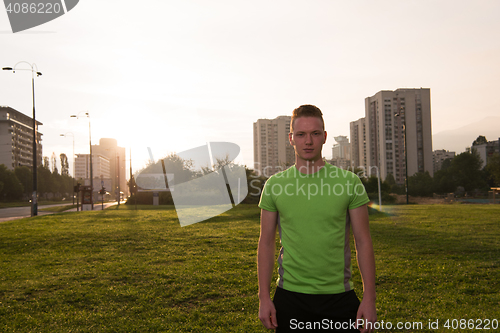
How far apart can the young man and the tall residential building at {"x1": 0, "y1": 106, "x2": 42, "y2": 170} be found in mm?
114094

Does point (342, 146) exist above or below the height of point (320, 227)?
above

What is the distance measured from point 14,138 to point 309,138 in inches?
4960

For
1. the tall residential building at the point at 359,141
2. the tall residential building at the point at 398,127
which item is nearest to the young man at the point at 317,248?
the tall residential building at the point at 398,127

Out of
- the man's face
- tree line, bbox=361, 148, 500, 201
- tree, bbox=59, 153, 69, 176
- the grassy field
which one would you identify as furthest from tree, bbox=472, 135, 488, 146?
the man's face

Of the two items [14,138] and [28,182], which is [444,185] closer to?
[28,182]

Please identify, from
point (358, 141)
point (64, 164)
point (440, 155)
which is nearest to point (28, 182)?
point (64, 164)

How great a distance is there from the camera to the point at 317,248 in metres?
2.29

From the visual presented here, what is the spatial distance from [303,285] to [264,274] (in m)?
0.27

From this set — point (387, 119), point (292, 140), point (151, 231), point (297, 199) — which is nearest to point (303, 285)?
point (297, 199)

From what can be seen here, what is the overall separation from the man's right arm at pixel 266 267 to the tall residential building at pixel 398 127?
81.3m

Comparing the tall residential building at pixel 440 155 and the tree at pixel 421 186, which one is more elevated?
the tall residential building at pixel 440 155

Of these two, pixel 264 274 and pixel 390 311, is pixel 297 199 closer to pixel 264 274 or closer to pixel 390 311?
pixel 264 274

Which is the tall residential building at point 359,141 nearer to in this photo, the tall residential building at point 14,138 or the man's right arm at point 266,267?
the man's right arm at point 266,267

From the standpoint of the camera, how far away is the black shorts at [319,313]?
2.23m
